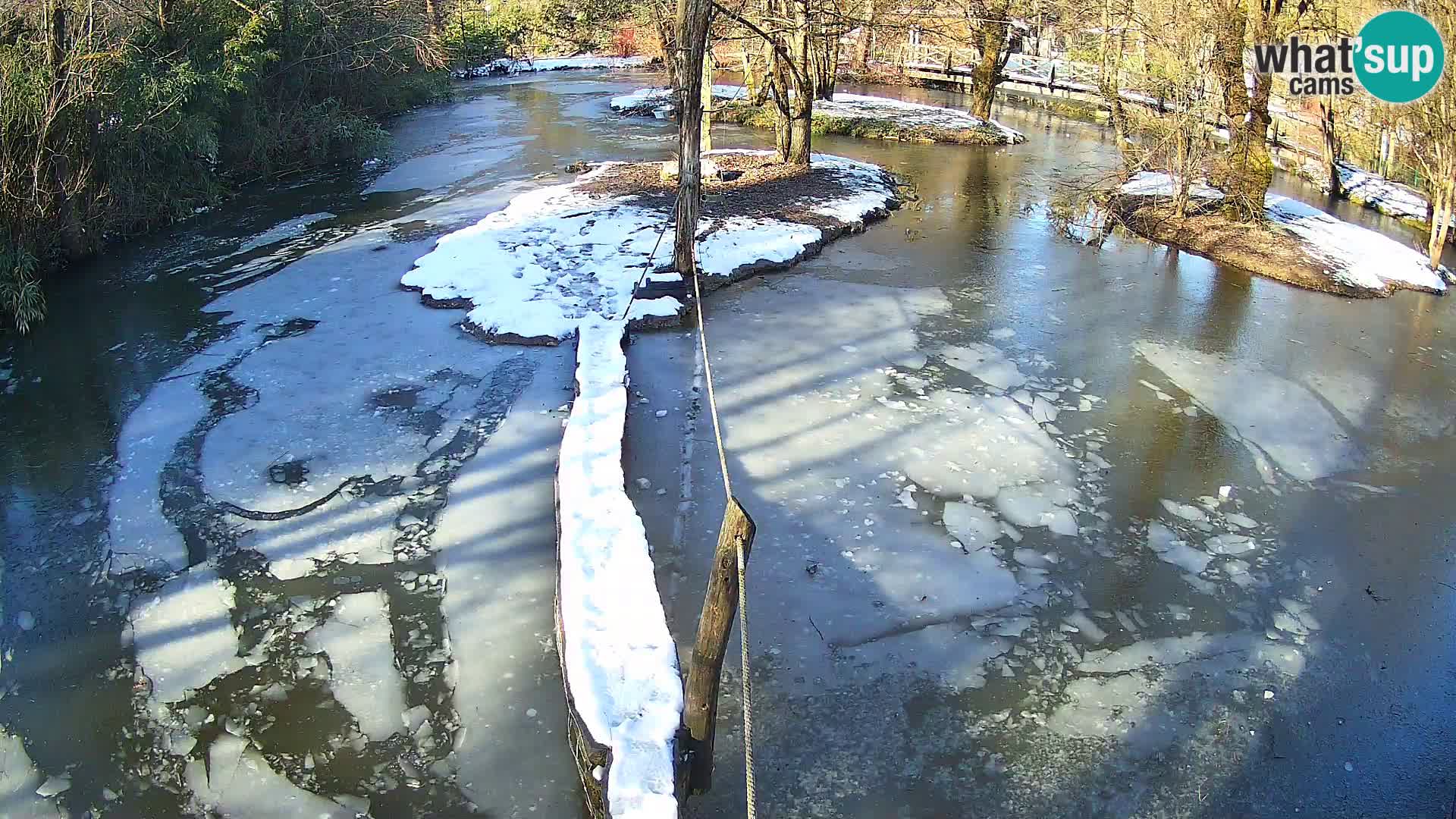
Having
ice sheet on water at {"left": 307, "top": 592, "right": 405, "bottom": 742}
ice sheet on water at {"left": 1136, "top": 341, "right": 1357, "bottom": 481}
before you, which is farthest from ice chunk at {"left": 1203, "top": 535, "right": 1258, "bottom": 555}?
ice sheet on water at {"left": 307, "top": 592, "right": 405, "bottom": 742}

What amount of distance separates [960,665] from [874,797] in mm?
998

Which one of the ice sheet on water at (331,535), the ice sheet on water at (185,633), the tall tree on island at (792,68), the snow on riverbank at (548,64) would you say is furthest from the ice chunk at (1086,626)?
the snow on riverbank at (548,64)

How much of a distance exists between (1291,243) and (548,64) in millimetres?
27456

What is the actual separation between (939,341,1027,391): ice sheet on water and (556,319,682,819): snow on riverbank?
10.5ft

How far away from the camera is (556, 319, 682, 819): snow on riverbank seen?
353 cm

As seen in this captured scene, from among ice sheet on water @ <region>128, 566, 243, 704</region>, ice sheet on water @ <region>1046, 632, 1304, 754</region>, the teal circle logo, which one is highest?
the teal circle logo

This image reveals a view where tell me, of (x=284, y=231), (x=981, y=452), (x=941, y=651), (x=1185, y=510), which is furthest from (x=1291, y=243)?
(x=284, y=231)

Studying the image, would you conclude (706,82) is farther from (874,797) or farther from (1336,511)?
(874,797)

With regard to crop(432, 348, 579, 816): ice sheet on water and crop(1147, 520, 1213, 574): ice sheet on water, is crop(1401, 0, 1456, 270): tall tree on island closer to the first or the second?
crop(1147, 520, 1213, 574): ice sheet on water

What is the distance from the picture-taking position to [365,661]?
15.4 feet

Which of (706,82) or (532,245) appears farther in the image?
(706,82)

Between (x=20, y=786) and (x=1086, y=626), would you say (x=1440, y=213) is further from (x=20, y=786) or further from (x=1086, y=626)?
(x=20, y=786)

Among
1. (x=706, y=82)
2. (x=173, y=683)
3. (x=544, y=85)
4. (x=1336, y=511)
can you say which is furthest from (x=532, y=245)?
(x=544, y=85)

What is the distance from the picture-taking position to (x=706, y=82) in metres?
15.9
